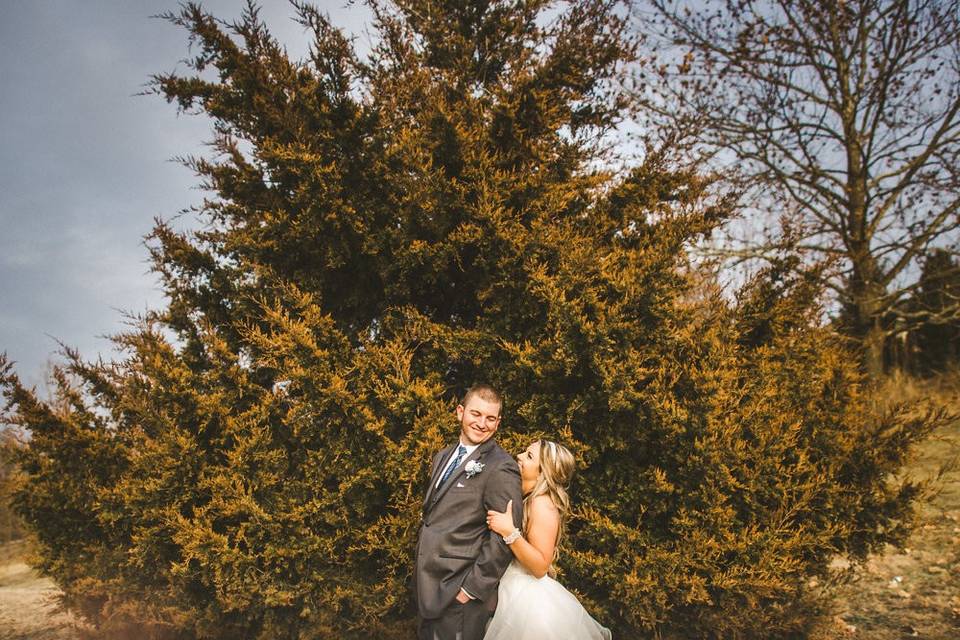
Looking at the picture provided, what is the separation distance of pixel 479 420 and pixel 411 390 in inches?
38.0

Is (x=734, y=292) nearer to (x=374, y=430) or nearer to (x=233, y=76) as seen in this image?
(x=374, y=430)

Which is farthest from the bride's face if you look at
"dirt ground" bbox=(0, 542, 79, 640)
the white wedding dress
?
"dirt ground" bbox=(0, 542, 79, 640)

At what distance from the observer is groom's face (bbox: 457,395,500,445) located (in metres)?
3.33

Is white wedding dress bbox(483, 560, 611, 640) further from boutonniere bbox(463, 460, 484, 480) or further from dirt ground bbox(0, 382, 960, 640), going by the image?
dirt ground bbox(0, 382, 960, 640)

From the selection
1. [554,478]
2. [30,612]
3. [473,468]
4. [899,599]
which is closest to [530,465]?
[554,478]

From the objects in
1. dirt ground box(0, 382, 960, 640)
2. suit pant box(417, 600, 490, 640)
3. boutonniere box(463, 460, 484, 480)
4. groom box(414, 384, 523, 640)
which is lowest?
dirt ground box(0, 382, 960, 640)

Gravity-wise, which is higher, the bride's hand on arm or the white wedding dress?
the bride's hand on arm

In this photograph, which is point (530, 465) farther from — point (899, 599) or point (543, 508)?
point (899, 599)

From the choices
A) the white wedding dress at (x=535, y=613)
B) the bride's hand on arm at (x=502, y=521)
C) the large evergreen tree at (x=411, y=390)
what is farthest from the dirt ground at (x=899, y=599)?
the bride's hand on arm at (x=502, y=521)

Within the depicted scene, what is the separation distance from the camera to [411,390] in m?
4.13

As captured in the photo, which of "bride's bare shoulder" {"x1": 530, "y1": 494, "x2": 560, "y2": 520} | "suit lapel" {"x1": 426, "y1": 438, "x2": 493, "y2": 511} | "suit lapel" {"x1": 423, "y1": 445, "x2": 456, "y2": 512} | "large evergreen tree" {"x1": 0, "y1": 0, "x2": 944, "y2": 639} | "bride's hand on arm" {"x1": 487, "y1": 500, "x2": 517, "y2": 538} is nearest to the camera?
"bride's hand on arm" {"x1": 487, "y1": 500, "x2": 517, "y2": 538}

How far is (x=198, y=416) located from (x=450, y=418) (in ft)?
7.29

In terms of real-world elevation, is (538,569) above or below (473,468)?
below

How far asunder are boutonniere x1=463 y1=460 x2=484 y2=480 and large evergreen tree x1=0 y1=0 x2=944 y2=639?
956mm
